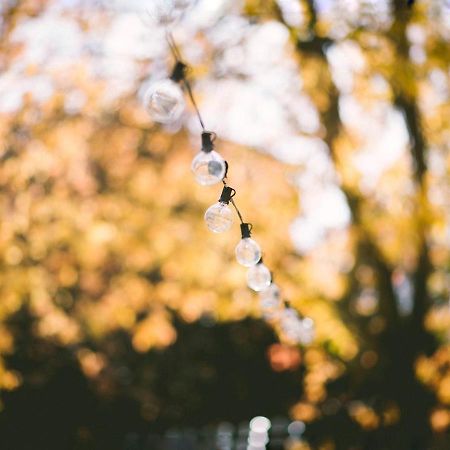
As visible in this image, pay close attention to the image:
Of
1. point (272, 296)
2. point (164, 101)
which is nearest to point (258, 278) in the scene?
point (272, 296)

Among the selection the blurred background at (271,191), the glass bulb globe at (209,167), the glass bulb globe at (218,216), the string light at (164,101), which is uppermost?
the string light at (164,101)

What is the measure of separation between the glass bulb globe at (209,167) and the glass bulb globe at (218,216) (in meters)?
0.17

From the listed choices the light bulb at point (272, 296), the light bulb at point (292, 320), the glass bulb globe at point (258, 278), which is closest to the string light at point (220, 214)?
the glass bulb globe at point (258, 278)

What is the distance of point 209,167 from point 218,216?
28 cm

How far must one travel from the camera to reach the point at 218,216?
8.04ft

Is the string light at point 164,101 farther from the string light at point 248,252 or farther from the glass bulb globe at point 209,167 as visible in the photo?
the string light at point 248,252

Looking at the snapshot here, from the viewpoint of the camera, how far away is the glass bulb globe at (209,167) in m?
2.25

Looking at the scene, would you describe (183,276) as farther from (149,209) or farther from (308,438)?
(308,438)

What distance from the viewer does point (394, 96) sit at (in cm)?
502

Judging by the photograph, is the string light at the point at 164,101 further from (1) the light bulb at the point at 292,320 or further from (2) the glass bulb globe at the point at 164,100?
(1) the light bulb at the point at 292,320

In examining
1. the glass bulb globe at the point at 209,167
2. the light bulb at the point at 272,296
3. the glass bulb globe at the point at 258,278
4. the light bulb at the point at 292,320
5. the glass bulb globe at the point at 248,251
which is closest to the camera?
the glass bulb globe at the point at 209,167

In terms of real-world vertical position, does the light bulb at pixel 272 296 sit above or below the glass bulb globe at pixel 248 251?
below

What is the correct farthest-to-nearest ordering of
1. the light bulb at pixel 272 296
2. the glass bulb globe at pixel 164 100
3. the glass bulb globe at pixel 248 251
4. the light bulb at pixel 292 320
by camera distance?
the light bulb at pixel 292 320
the light bulb at pixel 272 296
the glass bulb globe at pixel 248 251
the glass bulb globe at pixel 164 100

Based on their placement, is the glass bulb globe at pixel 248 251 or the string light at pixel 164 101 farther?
the glass bulb globe at pixel 248 251
